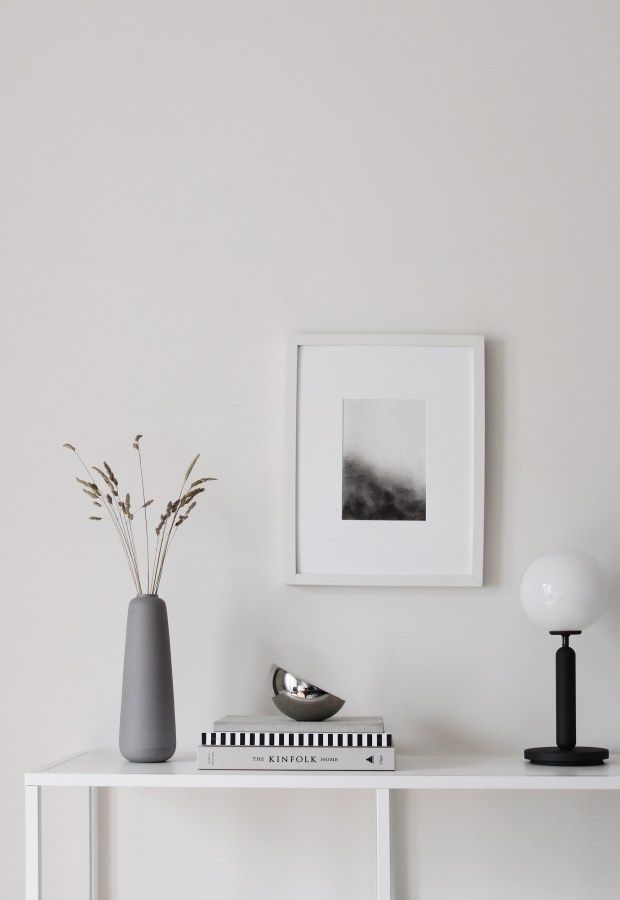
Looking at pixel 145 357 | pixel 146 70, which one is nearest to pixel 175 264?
pixel 145 357

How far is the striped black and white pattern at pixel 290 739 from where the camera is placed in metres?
1.49

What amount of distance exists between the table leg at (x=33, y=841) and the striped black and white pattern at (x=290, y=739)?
0.25m

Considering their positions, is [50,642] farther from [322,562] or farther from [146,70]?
[146,70]

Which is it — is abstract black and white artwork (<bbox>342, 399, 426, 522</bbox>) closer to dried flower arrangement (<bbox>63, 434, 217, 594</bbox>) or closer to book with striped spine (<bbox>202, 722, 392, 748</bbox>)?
dried flower arrangement (<bbox>63, 434, 217, 594</bbox>)

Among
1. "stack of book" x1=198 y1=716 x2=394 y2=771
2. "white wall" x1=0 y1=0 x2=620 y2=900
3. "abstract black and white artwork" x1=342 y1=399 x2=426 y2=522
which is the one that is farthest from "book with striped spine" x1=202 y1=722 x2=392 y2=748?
"abstract black and white artwork" x1=342 y1=399 x2=426 y2=522

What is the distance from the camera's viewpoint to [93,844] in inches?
67.1

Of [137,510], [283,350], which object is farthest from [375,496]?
[137,510]

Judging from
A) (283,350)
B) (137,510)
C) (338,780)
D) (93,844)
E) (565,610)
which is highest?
(283,350)

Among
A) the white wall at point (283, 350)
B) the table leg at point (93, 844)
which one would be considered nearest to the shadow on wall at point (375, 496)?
the white wall at point (283, 350)

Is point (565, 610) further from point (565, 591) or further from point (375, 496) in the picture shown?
point (375, 496)

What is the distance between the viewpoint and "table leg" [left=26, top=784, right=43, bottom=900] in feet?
4.86

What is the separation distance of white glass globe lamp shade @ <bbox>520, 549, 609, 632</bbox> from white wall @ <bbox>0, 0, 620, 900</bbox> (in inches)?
6.3

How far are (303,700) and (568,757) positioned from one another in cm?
40

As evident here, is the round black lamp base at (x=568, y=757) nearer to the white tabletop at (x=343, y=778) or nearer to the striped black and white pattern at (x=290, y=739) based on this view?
the white tabletop at (x=343, y=778)
